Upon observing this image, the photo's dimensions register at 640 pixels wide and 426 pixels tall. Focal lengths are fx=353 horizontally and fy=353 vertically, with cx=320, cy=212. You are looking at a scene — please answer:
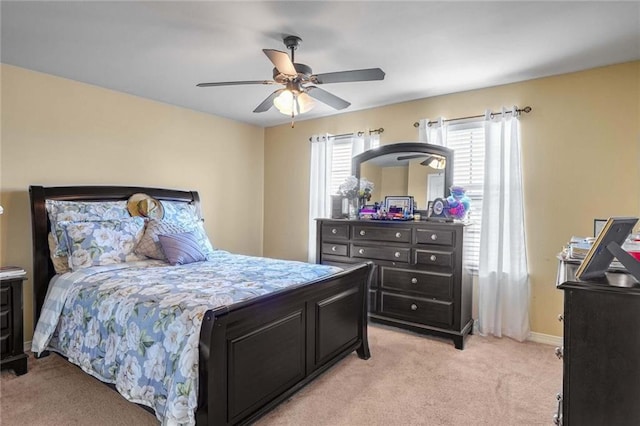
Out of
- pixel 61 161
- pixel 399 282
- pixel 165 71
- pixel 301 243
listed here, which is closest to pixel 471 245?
pixel 399 282

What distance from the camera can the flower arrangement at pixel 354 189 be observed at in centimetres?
407

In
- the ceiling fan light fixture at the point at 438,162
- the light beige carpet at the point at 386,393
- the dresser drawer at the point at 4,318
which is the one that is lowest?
the light beige carpet at the point at 386,393

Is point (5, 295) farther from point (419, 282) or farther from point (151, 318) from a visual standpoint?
point (419, 282)

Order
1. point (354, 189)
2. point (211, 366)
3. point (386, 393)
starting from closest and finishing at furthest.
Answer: point (211, 366) → point (386, 393) → point (354, 189)

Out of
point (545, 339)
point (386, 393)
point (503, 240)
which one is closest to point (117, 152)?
point (386, 393)

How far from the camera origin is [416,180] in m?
3.83

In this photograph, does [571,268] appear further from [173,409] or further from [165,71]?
[165,71]

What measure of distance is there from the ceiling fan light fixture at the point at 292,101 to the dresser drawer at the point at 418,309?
2014 millimetres

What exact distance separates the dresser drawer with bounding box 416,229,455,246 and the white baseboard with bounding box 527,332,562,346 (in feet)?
3.91

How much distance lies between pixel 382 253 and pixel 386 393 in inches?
57.1

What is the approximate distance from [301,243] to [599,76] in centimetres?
360

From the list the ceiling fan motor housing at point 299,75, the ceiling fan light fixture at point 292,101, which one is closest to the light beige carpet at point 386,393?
the ceiling fan light fixture at point 292,101

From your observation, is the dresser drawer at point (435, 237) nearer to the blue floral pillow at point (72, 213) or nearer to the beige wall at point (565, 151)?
the beige wall at point (565, 151)

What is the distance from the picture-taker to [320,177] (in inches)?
179
